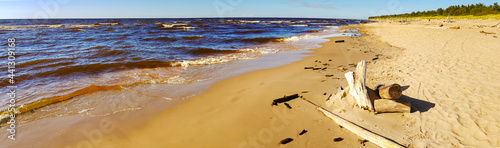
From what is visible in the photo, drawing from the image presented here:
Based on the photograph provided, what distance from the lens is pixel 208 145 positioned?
363cm

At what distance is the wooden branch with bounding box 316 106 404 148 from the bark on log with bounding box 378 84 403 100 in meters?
0.94

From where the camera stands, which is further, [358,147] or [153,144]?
[153,144]

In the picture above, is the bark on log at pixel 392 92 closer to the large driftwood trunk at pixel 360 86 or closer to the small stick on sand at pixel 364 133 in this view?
the large driftwood trunk at pixel 360 86

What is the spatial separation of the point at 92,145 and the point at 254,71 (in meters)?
5.80

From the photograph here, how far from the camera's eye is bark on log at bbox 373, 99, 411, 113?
4.02m

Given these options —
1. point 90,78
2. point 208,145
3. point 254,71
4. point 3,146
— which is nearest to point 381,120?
point 208,145

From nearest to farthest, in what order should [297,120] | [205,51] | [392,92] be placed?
[392,92] → [297,120] → [205,51]

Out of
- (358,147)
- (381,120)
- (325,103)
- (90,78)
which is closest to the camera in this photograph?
(358,147)

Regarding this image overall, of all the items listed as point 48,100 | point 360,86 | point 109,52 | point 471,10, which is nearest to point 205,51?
point 109,52

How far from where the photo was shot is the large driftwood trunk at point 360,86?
13.4ft

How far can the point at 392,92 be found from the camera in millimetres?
3828

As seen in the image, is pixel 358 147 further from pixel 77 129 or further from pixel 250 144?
pixel 77 129

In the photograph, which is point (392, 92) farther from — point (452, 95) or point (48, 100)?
point (48, 100)

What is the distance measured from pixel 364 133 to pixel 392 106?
3.66 ft
